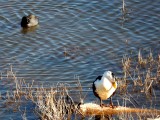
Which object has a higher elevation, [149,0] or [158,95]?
[149,0]

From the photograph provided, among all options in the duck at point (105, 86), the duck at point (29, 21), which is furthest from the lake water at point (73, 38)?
the duck at point (105, 86)

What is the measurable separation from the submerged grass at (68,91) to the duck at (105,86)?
1.31 ft

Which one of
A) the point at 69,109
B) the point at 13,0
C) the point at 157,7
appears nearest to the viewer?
the point at 69,109

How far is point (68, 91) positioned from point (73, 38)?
138 inches

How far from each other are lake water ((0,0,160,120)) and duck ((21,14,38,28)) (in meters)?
0.23

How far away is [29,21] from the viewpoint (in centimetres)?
1744

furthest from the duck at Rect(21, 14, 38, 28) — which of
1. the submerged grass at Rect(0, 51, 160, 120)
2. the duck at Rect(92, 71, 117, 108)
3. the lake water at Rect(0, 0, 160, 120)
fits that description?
the duck at Rect(92, 71, 117, 108)

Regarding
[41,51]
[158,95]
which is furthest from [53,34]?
[158,95]

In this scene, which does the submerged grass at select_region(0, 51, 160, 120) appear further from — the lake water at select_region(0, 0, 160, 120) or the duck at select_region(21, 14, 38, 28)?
the duck at select_region(21, 14, 38, 28)

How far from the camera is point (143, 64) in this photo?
1490cm

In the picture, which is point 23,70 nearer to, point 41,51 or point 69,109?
point 41,51

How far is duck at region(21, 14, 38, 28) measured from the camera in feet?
57.7

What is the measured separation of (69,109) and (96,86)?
0.84 metres

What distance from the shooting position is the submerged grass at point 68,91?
38.9 feet
